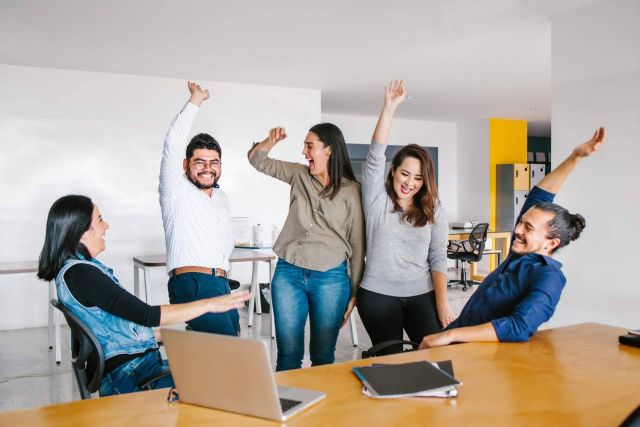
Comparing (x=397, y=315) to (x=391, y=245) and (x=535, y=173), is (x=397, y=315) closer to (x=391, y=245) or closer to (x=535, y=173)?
(x=391, y=245)

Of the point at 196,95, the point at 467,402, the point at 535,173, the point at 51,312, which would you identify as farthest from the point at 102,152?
the point at 535,173

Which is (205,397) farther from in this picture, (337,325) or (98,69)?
(98,69)

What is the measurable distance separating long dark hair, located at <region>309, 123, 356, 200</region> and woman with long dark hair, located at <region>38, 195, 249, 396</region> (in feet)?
3.04

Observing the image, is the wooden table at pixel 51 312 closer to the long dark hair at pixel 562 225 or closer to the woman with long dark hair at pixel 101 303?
the woman with long dark hair at pixel 101 303

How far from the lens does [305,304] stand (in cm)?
272

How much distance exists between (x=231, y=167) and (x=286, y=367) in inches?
178

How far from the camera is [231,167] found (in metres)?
7.01

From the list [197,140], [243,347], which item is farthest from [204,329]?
[243,347]

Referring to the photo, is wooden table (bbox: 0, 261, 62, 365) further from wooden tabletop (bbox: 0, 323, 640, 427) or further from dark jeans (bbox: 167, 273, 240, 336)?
wooden tabletop (bbox: 0, 323, 640, 427)

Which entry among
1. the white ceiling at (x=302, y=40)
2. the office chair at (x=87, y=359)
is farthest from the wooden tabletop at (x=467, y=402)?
the white ceiling at (x=302, y=40)

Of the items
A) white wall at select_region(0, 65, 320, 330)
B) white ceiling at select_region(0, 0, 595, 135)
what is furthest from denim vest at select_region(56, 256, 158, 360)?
white wall at select_region(0, 65, 320, 330)

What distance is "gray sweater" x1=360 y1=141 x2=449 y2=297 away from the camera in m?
2.63

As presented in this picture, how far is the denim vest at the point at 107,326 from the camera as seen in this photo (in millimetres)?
2062

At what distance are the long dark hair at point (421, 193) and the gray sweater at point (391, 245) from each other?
3 cm
